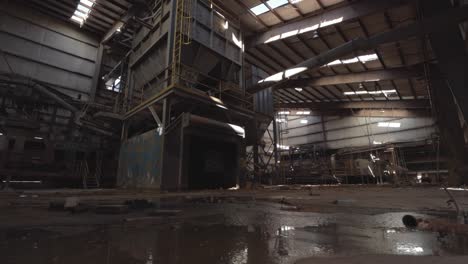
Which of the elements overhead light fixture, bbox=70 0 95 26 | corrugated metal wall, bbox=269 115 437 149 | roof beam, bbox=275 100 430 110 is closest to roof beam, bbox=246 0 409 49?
roof beam, bbox=275 100 430 110

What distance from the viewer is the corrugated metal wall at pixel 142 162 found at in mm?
9289

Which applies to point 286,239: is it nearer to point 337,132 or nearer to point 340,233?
point 340,233

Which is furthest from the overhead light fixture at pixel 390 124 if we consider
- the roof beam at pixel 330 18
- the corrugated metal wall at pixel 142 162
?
the corrugated metal wall at pixel 142 162

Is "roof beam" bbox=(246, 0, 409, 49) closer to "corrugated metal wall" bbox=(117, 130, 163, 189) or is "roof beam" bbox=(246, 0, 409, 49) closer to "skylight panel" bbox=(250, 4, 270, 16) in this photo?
"skylight panel" bbox=(250, 4, 270, 16)

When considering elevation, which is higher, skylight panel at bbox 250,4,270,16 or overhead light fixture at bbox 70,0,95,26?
overhead light fixture at bbox 70,0,95,26

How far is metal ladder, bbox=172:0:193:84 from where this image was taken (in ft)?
32.6

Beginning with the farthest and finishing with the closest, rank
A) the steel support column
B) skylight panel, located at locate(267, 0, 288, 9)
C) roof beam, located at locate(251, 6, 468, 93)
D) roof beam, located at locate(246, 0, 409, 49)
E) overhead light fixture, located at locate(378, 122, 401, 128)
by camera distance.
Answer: overhead light fixture, located at locate(378, 122, 401, 128), skylight panel, located at locate(267, 0, 288, 9), the steel support column, roof beam, located at locate(246, 0, 409, 49), roof beam, located at locate(251, 6, 468, 93)

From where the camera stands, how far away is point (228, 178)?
38.4 ft

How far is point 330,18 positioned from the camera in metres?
12.6

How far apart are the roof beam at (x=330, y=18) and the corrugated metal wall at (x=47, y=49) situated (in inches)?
552

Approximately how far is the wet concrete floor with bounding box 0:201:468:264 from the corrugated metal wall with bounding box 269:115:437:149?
25.8m

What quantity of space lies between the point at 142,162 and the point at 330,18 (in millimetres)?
11860

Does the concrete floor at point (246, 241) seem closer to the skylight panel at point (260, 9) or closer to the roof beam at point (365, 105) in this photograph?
the skylight panel at point (260, 9)

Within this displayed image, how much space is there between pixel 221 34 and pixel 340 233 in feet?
40.9
